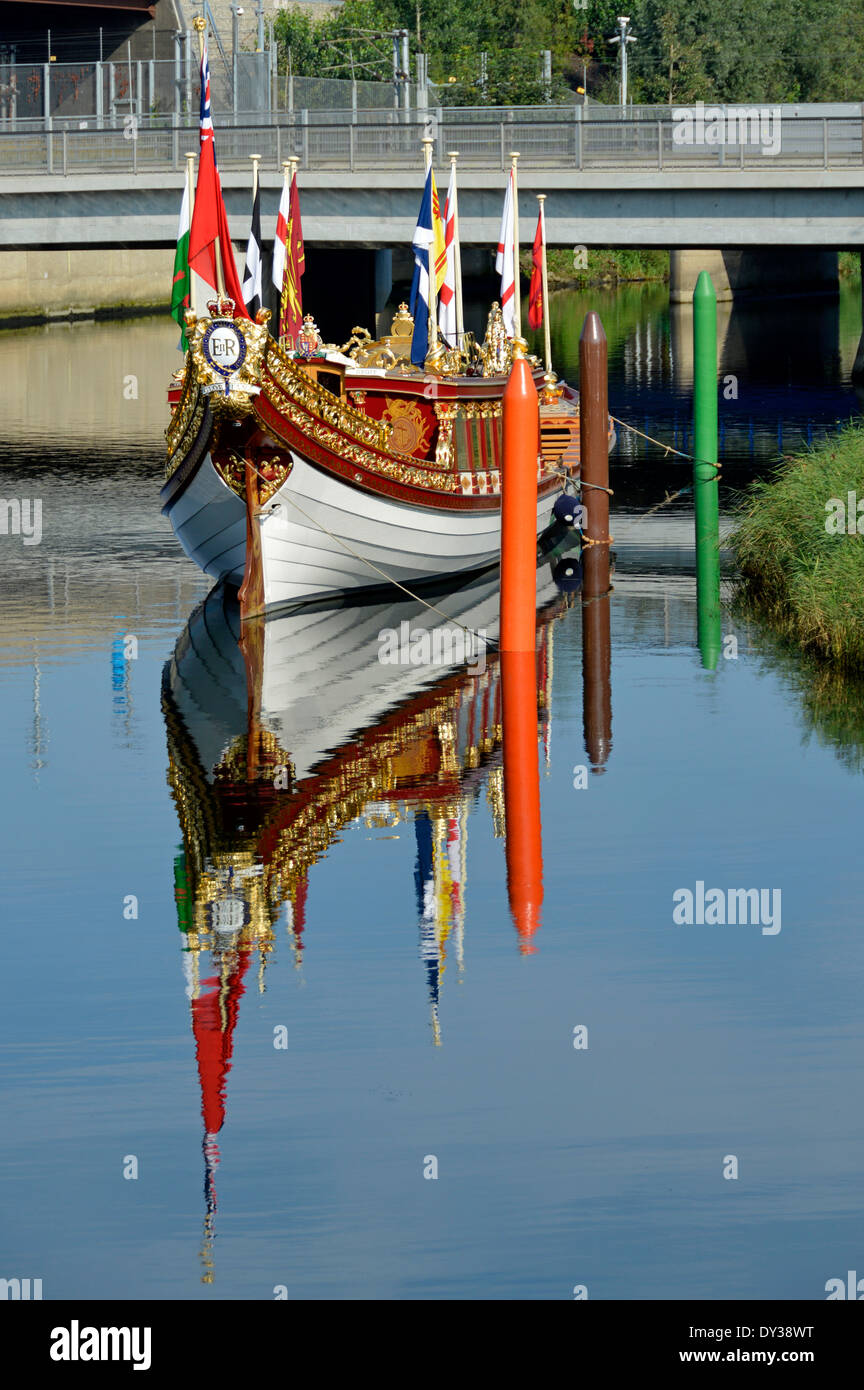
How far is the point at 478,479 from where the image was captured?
3397cm

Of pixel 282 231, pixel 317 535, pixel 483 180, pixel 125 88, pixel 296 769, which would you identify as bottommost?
pixel 296 769

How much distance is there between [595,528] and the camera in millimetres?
37156

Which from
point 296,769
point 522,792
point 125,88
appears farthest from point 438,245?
point 125,88

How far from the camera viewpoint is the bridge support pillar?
9594 cm

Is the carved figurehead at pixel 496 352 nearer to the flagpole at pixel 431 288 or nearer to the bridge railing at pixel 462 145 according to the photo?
the flagpole at pixel 431 288

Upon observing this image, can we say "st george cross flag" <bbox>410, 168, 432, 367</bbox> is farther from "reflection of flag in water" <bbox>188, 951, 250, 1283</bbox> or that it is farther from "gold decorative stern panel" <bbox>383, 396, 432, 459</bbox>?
"reflection of flag in water" <bbox>188, 951, 250, 1283</bbox>

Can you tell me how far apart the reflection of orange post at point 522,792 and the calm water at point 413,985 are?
14 centimetres

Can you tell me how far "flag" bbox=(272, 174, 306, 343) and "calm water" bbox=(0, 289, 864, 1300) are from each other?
7023 mm

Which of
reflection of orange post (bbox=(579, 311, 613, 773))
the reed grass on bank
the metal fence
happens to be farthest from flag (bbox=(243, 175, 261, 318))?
the metal fence

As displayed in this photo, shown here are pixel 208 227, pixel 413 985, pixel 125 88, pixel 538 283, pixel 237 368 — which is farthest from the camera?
pixel 125 88

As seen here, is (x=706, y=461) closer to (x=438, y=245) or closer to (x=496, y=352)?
(x=496, y=352)

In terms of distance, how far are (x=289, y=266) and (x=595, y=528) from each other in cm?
674
